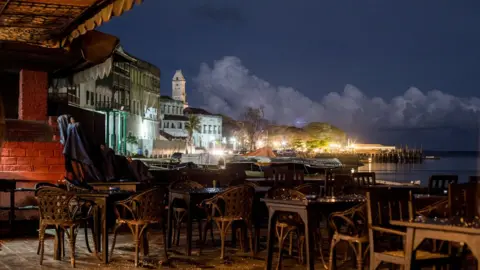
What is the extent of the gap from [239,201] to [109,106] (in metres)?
55.7

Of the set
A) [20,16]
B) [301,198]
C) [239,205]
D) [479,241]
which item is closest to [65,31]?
[20,16]

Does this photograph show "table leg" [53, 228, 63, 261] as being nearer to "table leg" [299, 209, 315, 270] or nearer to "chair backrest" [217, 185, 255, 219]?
"chair backrest" [217, 185, 255, 219]

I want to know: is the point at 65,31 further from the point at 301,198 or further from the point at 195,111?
the point at 195,111

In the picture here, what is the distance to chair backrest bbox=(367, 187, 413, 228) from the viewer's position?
6.96 m

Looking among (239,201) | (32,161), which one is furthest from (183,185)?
(32,161)

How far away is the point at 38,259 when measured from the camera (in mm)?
9945

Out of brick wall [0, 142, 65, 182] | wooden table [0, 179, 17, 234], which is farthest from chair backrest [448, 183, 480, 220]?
brick wall [0, 142, 65, 182]

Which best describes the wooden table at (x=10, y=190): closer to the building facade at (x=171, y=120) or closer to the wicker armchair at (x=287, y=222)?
the wicker armchair at (x=287, y=222)

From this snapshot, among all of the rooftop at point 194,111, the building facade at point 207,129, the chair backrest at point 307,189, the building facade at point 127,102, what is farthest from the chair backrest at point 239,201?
the rooftop at point 194,111

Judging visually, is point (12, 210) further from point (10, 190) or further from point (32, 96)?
point (32, 96)

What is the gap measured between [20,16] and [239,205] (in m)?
4.04

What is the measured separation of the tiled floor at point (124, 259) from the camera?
947 centimetres

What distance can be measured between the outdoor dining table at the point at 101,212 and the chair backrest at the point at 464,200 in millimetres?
4517

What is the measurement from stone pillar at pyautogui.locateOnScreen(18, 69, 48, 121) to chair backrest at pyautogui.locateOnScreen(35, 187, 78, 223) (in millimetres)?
5181
